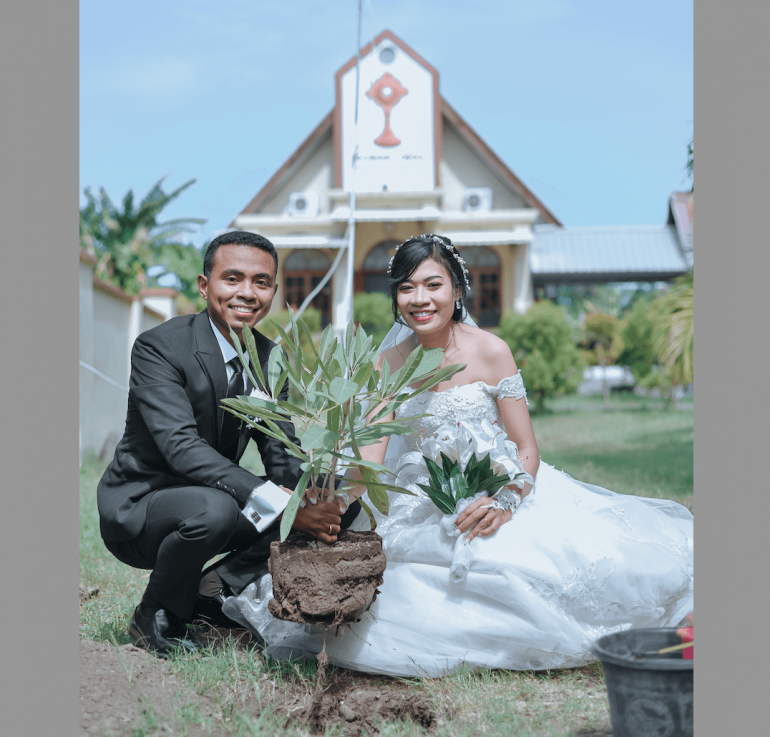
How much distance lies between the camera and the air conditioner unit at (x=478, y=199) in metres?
17.0

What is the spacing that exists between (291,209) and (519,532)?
15.6 metres

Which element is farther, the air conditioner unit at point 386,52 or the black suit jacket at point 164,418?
the air conditioner unit at point 386,52

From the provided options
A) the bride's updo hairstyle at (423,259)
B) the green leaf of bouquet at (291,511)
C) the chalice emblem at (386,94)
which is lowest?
the green leaf of bouquet at (291,511)

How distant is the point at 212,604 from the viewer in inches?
119

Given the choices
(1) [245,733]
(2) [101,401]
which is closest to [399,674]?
(1) [245,733]

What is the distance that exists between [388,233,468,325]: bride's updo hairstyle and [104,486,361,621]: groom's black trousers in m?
0.94

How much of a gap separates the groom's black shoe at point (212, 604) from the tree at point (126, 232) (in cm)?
1513

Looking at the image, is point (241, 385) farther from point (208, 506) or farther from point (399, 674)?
point (399, 674)

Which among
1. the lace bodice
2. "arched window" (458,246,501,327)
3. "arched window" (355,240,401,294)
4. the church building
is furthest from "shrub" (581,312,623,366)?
the lace bodice

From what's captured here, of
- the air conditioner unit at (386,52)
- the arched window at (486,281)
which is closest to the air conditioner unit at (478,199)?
the arched window at (486,281)

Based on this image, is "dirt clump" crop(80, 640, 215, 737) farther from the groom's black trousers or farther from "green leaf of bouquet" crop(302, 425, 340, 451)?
"green leaf of bouquet" crop(302, 425, 340, 451)

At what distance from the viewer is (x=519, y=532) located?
2701mm

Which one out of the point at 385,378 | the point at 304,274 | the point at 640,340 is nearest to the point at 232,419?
the point at 385,378

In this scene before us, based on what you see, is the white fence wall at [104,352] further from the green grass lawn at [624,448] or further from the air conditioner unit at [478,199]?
the air conditioner unit at [478,199]
